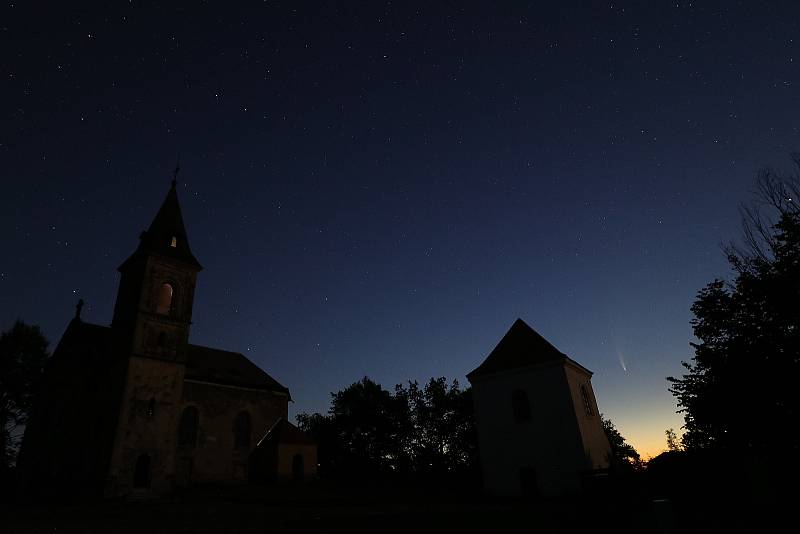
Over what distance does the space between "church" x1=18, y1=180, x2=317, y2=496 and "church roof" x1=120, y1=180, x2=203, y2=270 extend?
0.32 ft

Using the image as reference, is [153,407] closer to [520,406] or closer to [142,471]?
[142,471]

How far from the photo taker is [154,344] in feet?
94.3

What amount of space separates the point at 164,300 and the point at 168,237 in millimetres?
5023

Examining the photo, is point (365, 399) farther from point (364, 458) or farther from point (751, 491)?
point (751, 491)

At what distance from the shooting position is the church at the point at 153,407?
85.8 feet

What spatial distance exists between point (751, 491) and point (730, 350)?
1186 cm

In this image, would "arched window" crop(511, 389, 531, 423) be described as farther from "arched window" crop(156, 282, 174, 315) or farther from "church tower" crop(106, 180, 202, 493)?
"arched window" crop(156, 282, 174, 315)

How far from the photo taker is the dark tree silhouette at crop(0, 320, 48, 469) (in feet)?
123

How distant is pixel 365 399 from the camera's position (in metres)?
61.0

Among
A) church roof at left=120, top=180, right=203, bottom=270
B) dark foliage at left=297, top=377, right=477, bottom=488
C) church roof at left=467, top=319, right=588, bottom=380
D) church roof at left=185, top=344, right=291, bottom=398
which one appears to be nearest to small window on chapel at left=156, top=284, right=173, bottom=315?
church roof at left=120, top=180, right=203, bottom=270

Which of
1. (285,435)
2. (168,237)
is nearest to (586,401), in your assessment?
(285,435)

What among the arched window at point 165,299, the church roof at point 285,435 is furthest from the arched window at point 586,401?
the arched window at point 165,299

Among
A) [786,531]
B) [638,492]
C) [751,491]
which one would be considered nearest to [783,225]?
[751,491]

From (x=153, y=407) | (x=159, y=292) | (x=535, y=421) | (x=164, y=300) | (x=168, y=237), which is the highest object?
(x=168, y=237)
